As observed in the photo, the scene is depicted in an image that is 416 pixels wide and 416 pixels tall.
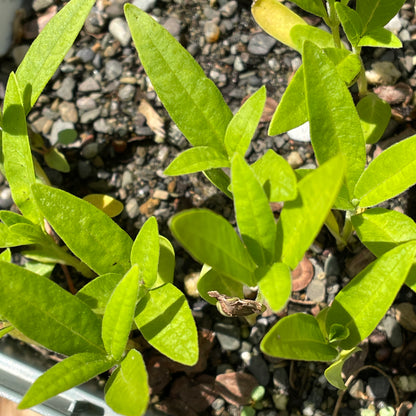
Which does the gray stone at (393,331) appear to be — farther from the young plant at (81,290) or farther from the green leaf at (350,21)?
the green leaf at (350,21)

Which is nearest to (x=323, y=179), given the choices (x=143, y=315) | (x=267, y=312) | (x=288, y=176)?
(x=288, y=176)

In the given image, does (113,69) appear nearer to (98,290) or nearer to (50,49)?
(50,49)

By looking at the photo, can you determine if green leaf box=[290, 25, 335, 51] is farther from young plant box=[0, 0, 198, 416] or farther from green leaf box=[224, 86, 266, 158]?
young plant box=[0, 0, 198, 416]

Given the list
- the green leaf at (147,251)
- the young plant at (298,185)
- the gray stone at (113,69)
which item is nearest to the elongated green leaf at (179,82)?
the young plant at (298,185)

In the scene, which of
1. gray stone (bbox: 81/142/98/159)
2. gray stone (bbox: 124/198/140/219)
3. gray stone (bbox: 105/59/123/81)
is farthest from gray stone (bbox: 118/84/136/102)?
gray stone (bbox: 124/198/140/219)

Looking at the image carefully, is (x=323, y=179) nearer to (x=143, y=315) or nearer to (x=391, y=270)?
(x=391, y=270)

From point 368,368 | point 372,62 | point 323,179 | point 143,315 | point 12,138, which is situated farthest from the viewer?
point 372,62
